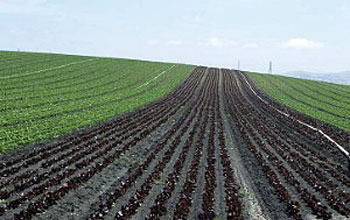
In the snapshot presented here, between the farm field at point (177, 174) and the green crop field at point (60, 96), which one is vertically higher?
the green crop field at point (60, 96)

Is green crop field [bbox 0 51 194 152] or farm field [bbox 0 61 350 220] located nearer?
farm field [bbox 0 61 350 220]

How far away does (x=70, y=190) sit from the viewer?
1196 centimetres

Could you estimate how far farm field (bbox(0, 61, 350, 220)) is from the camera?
11.0 m

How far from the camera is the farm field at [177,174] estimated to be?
36.2 ft

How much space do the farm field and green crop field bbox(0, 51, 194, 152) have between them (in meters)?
1.84

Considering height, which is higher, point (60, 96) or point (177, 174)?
point (60, 96)

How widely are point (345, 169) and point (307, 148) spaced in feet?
11.7

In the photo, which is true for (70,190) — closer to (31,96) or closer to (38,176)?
(38,176)

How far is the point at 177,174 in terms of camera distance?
14273mm

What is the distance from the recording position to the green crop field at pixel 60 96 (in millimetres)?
21127

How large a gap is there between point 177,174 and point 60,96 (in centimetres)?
2465

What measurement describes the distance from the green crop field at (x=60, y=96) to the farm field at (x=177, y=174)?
6.03ft

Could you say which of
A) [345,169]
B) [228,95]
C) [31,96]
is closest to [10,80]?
[31,96]

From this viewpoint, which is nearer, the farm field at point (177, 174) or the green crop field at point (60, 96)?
the farm field at point (177, 174)
